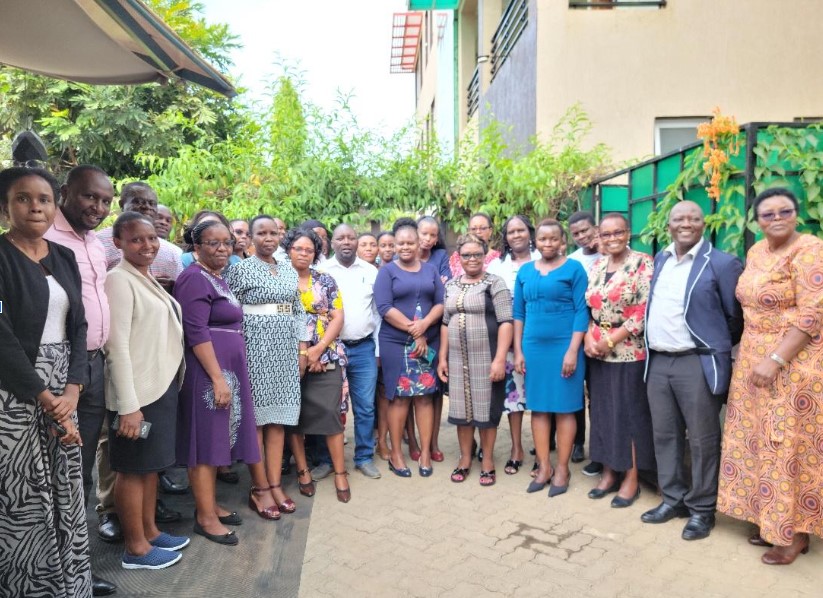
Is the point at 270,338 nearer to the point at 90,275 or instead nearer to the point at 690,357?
the point at 90,275

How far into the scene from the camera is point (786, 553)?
12.2ft

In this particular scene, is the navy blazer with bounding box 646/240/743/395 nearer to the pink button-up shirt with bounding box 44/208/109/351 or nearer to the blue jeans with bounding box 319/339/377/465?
the blue jeans with bounding box 319/339/377/465

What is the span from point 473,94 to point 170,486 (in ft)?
38.8

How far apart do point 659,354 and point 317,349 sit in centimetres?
232

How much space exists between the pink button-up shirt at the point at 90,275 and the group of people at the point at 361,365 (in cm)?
1

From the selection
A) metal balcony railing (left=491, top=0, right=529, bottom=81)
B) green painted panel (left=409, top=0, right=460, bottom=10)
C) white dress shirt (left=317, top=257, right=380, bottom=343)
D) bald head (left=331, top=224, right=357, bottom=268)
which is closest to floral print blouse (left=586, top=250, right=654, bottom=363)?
white dress shirt (left=317, top=257, right=380, bottom=343)

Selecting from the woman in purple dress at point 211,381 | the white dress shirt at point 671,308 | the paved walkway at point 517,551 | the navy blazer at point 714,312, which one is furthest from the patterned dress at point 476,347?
the woman in purple dress at point 211,381

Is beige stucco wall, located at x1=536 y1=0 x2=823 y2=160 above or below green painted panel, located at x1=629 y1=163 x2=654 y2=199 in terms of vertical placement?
above

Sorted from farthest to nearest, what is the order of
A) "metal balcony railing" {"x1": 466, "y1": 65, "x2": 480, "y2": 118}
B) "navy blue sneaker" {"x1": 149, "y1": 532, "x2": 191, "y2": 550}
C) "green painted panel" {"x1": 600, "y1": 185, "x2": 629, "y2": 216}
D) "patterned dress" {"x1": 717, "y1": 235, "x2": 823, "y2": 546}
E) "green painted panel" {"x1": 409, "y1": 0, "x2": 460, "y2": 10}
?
"green painted panel" {"x1": 409, "y1": 0, "x2": 460, "y2": 10}
"metal balcony railing" {"x1": 466, "y1": 65, "x2": 480, "y2": 118}
"green painted panel" {"x1": 600, "y1": 185, "x2": 629, "y2": 216}
"navy blue sneaker" {"x1": 149, "y1": 532, "x2": 191, "y2": 550}
"patterned dress" {"x1": 717, "y1": 235, "x2": 823, "y2": 546}

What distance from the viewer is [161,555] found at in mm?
3756

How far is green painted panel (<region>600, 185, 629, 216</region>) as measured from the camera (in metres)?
7.33

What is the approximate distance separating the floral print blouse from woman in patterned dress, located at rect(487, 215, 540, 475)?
2.59 ft

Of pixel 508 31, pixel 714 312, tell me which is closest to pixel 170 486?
pixel 714 312

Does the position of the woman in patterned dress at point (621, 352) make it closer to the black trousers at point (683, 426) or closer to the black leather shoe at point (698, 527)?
the black trousers at point (683, 426)
